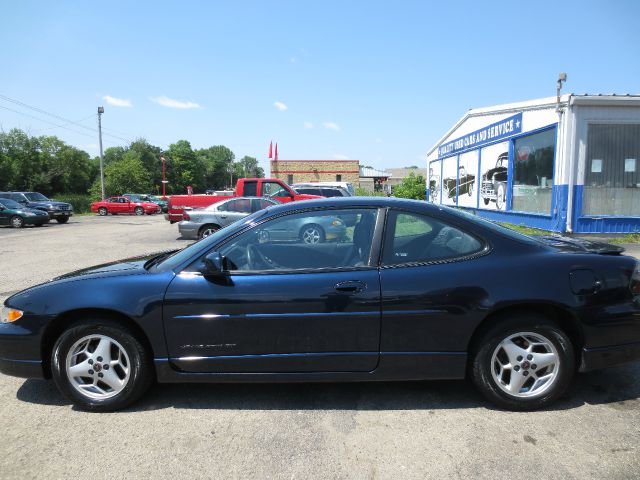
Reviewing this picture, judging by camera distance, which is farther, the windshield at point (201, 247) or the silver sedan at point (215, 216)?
the silver sedan at point (215, 216)

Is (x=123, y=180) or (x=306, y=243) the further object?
(x=123, y=180)

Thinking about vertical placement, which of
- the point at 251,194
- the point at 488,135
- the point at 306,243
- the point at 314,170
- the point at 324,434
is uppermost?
the point at 314,170

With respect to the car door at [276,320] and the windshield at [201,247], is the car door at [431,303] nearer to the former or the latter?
the car door at [276,320]

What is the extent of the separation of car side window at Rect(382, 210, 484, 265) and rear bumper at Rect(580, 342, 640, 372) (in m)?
1.06

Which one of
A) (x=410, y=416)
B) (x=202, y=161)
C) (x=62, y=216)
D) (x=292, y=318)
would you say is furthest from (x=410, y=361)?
(x=202, y=161)

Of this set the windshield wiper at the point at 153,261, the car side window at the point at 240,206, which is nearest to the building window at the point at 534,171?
the car side window at the point at 240,206

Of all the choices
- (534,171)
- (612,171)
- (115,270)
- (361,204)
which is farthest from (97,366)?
(534,171)

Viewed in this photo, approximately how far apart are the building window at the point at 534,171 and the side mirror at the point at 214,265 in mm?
13795

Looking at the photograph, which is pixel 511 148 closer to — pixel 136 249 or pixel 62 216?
pixel 136 249

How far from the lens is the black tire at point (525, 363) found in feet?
10.1

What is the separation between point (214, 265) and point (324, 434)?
4.40 feet

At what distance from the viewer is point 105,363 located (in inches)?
125

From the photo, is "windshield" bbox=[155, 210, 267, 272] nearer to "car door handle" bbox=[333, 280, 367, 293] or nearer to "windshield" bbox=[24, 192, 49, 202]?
"car door handle" bbox=[333, 280, 367, 293]

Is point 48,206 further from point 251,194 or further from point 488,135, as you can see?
point 488,135
